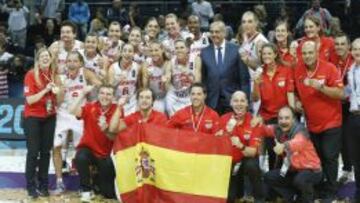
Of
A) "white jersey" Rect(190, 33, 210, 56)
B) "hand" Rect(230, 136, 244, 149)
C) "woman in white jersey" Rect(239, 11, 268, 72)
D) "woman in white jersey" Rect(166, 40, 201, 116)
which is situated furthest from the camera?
"white jersey" Rect(190, 33, 210, 56)

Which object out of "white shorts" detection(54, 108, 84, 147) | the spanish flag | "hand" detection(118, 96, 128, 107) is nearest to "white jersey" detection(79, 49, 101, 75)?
"hand" detection(118, 96, 128, 107)

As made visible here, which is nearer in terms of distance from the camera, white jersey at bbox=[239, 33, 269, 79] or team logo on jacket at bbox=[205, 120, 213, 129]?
team logo on jacket at bbox=[205, 120, 213, 129]

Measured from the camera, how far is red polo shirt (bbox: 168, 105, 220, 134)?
8.30 meters

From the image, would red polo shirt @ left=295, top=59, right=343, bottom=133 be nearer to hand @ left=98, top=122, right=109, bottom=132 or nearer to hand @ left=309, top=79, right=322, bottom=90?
hand @ left=309, top=79, right=322, bottom=90

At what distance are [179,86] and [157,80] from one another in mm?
295

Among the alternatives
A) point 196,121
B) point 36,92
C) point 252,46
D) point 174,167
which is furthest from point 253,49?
point 36,92

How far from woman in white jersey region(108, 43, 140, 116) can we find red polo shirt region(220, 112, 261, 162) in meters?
1.46

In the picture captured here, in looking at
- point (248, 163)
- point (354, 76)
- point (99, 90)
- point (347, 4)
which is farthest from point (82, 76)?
point (347, 4)

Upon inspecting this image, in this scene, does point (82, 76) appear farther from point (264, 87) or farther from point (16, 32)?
point (16, 32)

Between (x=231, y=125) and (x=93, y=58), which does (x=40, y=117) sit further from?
(x=231, y=125)

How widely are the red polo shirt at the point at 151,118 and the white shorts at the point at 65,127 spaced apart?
88 centimetres

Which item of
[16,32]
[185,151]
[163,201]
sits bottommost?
[163,201]

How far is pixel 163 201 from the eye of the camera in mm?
8078

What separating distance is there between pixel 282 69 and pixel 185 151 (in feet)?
4.74
